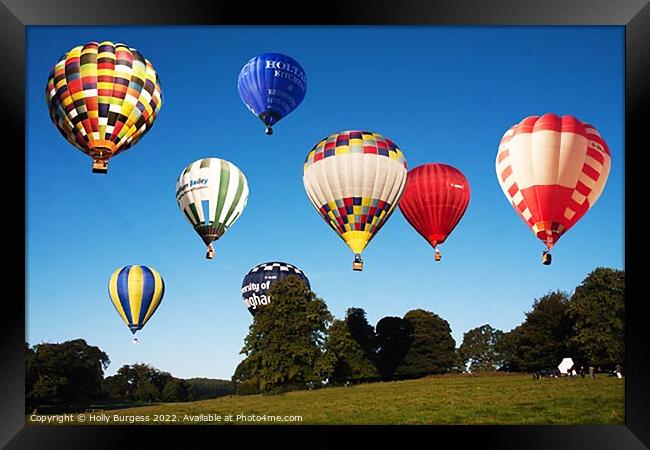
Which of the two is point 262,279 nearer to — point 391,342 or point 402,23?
point 391,342

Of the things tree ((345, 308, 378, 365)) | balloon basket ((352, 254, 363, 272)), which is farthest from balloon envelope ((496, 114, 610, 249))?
tree ((345, 308, 378, 365))

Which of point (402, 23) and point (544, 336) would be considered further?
point (544, 336)

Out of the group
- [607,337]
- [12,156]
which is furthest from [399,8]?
[607,337]

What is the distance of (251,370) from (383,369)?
5.49 meters

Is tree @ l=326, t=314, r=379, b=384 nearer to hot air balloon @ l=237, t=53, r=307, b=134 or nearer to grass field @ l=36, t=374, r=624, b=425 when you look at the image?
grass field @ l=36, t=374, r=624, b=425

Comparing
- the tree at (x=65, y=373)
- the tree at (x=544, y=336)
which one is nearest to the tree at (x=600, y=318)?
the tree at (x=544, y=336)

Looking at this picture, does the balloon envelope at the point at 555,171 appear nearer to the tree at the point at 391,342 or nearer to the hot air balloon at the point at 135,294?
the tree at the point at 391,342

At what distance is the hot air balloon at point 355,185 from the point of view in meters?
15.4

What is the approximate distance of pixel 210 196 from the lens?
17031mm

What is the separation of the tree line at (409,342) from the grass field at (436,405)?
90 centimetres

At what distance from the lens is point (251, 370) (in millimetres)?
16906

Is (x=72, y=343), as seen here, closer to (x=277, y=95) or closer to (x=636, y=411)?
(x=277, y=95)

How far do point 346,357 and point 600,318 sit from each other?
18.7ft

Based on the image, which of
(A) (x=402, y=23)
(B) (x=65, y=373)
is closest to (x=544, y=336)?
(B) (x=65, y=373)
